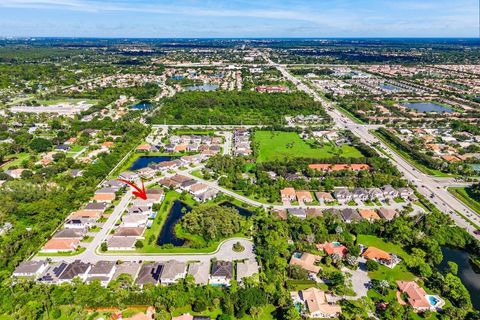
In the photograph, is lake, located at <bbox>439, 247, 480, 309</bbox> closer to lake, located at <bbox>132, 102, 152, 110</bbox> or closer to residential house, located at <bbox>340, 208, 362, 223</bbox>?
residential house, located at <bbox>340, 208, 362, 223</bbox>

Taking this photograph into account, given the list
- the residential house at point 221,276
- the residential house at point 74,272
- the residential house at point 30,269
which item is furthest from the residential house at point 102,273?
the residential house at point 221,276

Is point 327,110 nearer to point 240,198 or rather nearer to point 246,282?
point 240,198

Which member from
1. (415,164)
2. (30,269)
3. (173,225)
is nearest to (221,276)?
(173,225)

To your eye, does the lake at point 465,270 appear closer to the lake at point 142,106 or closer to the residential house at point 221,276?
the residential house at point 221,276

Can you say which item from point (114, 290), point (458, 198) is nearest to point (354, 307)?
point (114, 290)

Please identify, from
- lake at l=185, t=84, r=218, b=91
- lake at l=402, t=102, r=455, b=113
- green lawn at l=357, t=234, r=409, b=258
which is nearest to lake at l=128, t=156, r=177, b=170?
green lawn at l=357, t=234, r=409, b=258

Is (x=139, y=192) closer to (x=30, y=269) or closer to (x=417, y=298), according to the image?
(x=30, y=269)
